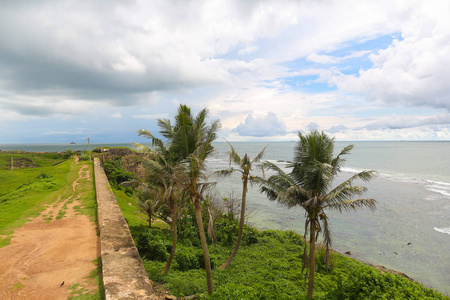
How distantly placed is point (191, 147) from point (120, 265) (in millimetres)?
4087

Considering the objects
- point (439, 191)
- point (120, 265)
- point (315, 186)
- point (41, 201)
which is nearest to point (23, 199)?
point (41, 201)

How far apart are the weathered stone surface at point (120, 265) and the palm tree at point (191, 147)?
91.8 inches

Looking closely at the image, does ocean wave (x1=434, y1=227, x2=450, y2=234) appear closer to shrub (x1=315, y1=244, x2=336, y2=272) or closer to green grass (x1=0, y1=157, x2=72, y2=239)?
shrub (x1=315, y1=244, x2=336, y2=272)

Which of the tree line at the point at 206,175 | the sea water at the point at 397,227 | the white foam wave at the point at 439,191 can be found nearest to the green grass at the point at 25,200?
the tree line at the point at 206,175

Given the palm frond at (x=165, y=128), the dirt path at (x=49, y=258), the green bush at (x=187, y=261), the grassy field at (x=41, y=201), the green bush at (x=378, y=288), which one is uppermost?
the palm frond at (x=165, y=128)

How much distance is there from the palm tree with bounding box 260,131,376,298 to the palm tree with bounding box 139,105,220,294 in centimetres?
318

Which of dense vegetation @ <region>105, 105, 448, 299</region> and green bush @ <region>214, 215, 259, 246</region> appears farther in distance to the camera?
green bush @ <region>214, 215, 259, 246</region>

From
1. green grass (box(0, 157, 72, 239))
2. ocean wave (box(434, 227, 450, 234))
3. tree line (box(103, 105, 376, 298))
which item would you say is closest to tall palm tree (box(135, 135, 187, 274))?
tree line (box(103, 105, 376, 298))

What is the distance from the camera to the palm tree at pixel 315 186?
859 cm

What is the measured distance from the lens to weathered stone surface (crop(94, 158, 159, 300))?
5370 mm

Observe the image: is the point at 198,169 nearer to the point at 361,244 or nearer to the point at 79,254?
the point at 79,254

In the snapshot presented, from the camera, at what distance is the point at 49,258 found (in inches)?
301

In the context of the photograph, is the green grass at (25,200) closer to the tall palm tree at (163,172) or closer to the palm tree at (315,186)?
the tall palm tree at (163,172)

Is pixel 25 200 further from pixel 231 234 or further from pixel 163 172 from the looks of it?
pixel 231 234
